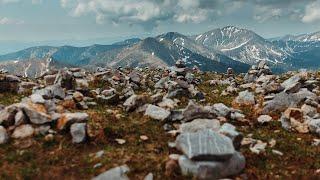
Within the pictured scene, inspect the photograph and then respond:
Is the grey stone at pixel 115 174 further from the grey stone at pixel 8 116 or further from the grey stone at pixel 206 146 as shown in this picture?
the grey stone at pixel 8 116

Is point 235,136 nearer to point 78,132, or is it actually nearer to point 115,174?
point 115,174

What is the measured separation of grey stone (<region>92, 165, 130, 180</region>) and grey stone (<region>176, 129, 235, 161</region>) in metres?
2.76

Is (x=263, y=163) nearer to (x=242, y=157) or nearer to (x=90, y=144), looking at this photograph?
(x=242, y=157)

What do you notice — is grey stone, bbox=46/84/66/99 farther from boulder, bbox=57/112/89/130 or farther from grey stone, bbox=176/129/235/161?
grey stone, bbox=176/129/235/161

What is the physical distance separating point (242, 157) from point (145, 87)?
30.0m

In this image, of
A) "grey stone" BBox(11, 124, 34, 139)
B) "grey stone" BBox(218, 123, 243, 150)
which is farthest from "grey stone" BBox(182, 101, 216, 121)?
"grey stone" BBox(11, 124, 34, 139)

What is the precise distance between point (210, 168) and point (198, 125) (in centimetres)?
600

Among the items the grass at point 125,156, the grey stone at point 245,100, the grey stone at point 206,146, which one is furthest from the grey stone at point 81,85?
the grey stone at point 206,146

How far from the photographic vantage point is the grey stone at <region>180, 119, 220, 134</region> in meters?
23.8

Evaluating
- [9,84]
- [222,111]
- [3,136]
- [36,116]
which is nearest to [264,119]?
[222,111]

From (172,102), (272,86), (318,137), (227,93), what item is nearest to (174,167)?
(318,137)

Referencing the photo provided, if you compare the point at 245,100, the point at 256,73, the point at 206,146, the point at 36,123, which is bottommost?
the point at 256,73

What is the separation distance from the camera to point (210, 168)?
18.2m

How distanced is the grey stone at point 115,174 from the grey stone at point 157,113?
8.82 meters
